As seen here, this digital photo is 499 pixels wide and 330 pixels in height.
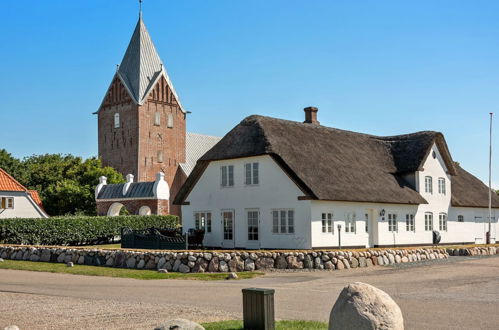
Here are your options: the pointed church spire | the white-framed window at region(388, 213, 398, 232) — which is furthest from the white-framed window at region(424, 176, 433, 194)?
the pointed church spire

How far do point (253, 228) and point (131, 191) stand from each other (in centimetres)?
2355

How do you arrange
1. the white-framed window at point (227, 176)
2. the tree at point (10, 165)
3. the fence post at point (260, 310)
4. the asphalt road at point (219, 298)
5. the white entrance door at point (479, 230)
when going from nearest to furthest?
the fence post at point (260, 310), the asphalt road at point (219, 298), the white-framed window at point (227, 176), the white entrance door at point (479, 230), the tree at point (10, 165)

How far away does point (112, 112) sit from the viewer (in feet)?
270

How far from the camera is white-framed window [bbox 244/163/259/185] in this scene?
103 feet

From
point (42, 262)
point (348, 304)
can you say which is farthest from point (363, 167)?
point (348, 304)

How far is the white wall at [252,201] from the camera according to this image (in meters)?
29.2

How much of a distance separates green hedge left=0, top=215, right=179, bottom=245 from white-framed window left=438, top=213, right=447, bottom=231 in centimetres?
1899

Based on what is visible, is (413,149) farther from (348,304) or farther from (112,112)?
(112,112)

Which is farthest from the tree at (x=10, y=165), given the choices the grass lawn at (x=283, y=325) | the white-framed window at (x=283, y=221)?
the grass lawn at (x=283, y=325)

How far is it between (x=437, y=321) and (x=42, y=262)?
811 inches

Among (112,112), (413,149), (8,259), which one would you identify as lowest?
(8,259)

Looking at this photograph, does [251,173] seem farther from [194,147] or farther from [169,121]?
[194,147]

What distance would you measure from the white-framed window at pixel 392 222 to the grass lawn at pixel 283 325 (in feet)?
76.0

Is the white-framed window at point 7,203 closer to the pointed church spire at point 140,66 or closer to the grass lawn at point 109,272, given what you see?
the grass lawn at point 109,272
